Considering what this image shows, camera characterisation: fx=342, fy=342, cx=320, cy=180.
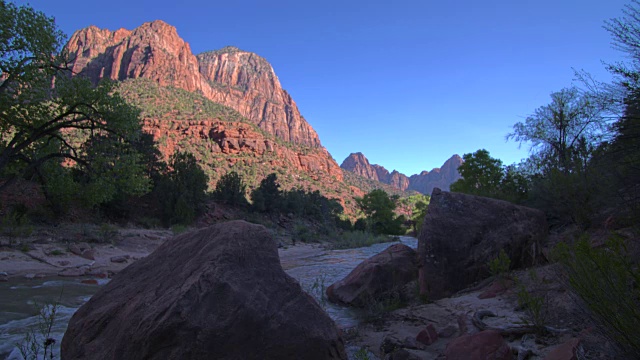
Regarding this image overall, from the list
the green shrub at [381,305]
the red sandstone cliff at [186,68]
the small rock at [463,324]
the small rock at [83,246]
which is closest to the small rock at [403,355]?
the small rock at [463,324]

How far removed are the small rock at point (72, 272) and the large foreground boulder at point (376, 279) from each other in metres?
6.84

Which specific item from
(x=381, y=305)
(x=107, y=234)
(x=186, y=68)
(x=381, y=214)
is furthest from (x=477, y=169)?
(x=186, y=68)

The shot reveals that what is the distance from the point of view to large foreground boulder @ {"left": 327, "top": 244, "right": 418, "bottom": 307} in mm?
6639

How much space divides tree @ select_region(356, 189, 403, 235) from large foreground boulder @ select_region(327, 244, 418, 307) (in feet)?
129

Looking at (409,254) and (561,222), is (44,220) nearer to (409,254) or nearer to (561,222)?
(409,254)

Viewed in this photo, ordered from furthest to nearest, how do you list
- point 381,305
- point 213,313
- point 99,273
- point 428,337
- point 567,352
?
point 99,273, point 381,305, point 428,337, point 213,313, point 567,352

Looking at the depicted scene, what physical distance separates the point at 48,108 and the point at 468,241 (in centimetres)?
1329

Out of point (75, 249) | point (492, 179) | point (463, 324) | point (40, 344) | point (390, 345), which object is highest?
point (492, 179)


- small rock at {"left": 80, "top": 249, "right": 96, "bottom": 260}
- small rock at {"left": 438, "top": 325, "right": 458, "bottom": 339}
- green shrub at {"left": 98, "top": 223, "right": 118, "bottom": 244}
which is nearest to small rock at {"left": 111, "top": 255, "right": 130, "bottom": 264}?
small rock at {"left": 80, "top": 249, "right": 96, "bottom": 260}

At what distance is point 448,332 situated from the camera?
396 cm

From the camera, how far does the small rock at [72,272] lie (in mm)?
8833

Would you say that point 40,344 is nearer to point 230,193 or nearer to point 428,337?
point 428,337

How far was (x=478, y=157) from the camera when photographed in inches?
1024

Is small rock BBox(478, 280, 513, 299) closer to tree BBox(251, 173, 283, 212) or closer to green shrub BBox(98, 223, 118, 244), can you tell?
green shrub BBox(98, 223, 118, 244)
